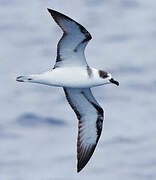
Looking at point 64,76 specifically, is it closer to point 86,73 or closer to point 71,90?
point 86,73

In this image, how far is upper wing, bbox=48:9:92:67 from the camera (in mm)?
14625

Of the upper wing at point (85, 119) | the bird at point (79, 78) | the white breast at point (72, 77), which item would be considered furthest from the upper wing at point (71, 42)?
the upper wing at point (85, 119)

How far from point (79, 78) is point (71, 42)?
82 centimetres

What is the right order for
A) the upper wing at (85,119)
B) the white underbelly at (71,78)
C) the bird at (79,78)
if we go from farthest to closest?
the upper wing at (85,119), the white underbelly at (71,78), the bird at (79,78)

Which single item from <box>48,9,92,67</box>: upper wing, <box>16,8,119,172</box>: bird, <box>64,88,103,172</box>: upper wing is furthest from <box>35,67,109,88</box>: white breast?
<box>64,88,103,172</box>: upper wing

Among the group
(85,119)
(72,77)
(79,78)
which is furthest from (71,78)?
(85,119)

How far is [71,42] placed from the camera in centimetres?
1515

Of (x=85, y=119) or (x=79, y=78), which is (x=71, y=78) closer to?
(x=79, y=78)

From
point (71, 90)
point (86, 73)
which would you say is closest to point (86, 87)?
point (86, 73)

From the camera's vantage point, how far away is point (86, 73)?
15.1 metres

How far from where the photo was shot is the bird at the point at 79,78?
14617 mm

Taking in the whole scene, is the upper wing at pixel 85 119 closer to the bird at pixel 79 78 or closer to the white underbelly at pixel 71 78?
the bird at pixel 79 78

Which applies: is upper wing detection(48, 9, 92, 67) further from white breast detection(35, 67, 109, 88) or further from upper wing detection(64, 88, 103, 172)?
upper wing detection(64, 88, 103, 172)

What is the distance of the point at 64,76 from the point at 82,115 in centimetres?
212
